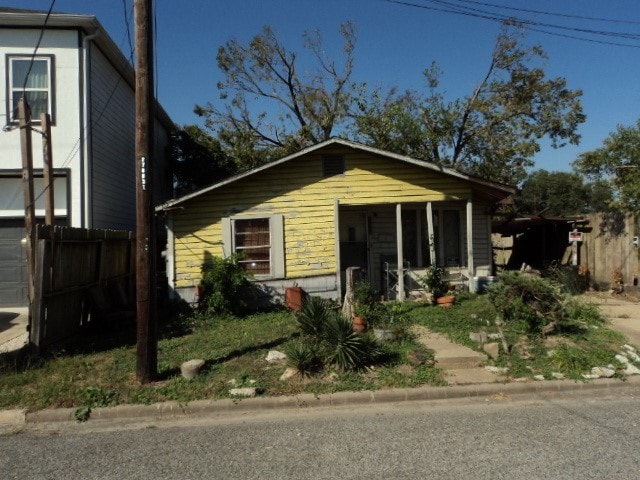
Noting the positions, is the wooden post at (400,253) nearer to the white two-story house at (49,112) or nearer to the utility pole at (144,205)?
the utility pole at (144,205)

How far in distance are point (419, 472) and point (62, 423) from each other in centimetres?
397

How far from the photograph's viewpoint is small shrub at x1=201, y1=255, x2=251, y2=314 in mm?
10391

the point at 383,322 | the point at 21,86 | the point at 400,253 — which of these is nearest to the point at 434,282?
the point at 400,253

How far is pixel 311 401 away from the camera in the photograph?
5.87 m

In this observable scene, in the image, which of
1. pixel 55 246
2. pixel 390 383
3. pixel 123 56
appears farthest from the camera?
pixel 123 56

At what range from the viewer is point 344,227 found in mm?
12320

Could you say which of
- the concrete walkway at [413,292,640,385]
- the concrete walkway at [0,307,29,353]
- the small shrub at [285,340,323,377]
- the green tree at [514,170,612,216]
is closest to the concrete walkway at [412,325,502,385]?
the concrete walkway at [413,292,640,385]

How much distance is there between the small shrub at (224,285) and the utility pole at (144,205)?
13.0 ft

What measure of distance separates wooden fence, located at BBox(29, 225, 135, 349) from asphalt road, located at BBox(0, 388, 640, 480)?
2.60 metres

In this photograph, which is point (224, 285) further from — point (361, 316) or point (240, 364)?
point (240, 364)

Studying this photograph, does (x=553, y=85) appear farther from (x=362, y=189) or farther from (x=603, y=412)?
(x=603, y=412)

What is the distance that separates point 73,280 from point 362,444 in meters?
6.29

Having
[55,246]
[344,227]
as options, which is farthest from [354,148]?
[55,246]

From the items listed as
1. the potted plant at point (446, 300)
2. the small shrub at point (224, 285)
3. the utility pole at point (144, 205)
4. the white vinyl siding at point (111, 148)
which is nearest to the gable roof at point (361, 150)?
the small shrub at point (224, 285)
